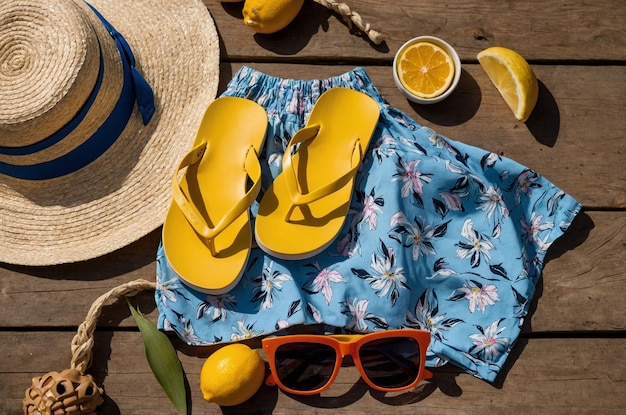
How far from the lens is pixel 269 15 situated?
1.35 m

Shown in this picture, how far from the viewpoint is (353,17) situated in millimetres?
1409

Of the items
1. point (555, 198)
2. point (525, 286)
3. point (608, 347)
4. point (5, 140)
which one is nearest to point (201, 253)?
point (5, 140)

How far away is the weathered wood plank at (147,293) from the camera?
1288 millimetres

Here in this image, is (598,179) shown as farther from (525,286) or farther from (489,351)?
(489,351)

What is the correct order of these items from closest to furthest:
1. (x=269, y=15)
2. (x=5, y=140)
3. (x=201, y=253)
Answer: (x=5, y=140) → (x=201, y=253) → (x=269, y=15)

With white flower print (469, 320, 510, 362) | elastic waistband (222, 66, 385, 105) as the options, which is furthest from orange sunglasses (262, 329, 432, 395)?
elastic waistband (222, 66, 385, 105)

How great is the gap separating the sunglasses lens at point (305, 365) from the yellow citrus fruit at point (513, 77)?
2.37 ft

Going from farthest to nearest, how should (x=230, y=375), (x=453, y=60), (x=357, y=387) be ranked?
(x=453, y=60)
(x=357, y=387)
(x=230, y=375)

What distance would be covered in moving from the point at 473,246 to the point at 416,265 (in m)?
0.14

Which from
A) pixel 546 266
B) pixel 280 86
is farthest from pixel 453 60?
pixel 546 266

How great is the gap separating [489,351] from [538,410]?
0.56 ft

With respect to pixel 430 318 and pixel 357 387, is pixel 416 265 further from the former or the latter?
pixel 357 387

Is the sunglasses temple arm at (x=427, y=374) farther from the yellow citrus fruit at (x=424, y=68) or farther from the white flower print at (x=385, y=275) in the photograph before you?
the yellow citrus fruit at (x=424, y=68)

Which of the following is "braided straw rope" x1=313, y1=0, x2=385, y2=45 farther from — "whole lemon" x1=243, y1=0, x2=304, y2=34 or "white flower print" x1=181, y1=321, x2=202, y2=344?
"white flower print" x1=181, y1=321, x2=202, y2=344
